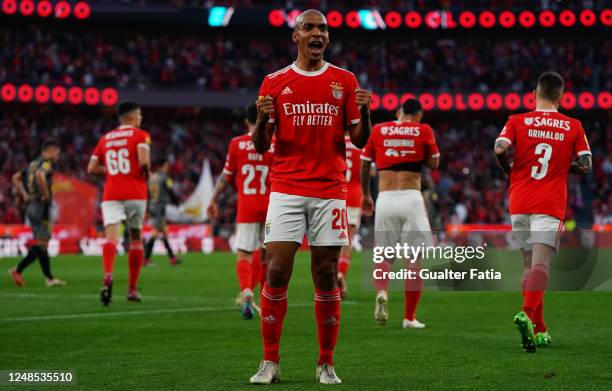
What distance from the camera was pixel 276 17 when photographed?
45.9 m

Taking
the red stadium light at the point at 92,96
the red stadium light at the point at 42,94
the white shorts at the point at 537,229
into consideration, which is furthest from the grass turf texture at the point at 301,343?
the red stadium light at the point at 92,96

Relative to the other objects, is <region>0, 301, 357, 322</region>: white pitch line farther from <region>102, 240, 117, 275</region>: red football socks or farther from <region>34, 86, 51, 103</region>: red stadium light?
<region>34, 86, 51, 103</region>: red stadium light

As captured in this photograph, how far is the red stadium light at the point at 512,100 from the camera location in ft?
147

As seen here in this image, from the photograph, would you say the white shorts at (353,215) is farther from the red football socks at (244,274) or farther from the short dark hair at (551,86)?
the short dark hair at (551,86)

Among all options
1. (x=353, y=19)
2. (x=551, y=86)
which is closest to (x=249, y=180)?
(x=551, y=86)

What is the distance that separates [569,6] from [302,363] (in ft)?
139

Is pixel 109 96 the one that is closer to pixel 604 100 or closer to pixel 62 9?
pixel 62 9

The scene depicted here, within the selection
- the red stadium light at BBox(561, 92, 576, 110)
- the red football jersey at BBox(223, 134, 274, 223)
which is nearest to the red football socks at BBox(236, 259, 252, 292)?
the red football jersey at BBox(223, 134, 274, 223)

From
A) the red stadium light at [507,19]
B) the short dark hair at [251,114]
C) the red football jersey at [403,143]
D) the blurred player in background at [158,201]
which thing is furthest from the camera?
the red stadium light at [507,19]

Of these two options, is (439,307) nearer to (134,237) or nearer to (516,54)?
(134,237)

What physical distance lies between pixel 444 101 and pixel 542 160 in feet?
121

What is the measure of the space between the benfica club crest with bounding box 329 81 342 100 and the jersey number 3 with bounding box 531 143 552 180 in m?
2.54

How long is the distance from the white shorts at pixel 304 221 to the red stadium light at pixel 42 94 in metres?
37.1

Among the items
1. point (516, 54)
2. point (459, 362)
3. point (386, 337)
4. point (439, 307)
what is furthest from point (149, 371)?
point (516, 54)
